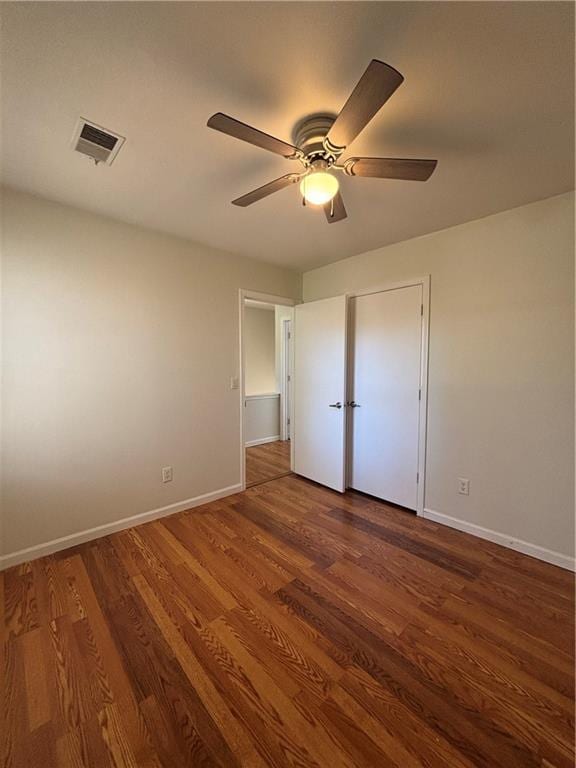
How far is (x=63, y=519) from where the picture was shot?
212 centimetres

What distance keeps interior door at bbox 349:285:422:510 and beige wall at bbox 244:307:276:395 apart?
2.46 metres

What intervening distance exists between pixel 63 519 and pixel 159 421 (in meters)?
0.92

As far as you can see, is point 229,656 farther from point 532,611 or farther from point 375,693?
point 532,611

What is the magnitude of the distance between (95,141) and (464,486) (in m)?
3.19

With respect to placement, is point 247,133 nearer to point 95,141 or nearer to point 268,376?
point 95,141

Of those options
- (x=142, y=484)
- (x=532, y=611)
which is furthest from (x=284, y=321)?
(x=532, y=611)

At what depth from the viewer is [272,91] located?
119 centimetres

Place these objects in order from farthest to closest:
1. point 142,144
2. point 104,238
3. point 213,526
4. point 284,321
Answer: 1. point 284,321
2. point 213,526
3. point 104,238
4. point 142,144

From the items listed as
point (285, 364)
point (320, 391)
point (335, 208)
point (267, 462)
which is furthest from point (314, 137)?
point (285, 364)

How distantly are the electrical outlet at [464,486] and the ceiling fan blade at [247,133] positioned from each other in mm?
2442

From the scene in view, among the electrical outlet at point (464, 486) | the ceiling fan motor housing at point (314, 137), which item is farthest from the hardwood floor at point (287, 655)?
the ceiling fan motor housing at point (314, 137)

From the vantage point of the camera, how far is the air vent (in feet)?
4.52

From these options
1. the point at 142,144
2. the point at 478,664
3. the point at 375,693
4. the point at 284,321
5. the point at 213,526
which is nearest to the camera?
the point at 375,693

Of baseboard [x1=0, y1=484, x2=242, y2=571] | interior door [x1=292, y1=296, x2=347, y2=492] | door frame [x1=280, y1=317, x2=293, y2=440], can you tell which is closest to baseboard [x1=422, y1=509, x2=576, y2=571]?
interior door [x1=292, y1=296, x2=347, y2=492]
